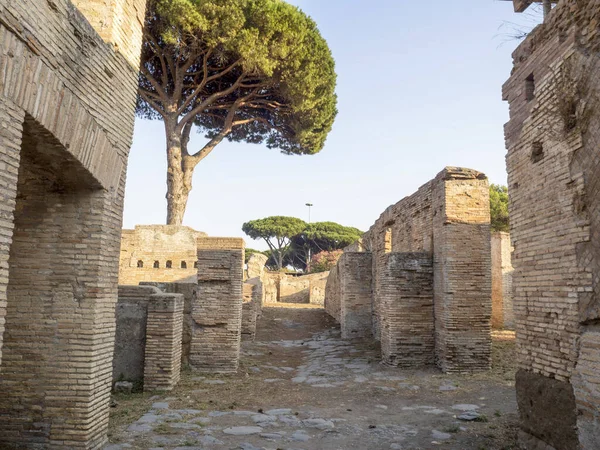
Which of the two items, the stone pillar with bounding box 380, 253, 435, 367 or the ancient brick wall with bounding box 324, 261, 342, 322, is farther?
the ancient brick wall with bounding box 324, 261, 342, 322

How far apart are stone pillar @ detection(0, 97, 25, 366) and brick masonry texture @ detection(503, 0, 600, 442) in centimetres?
425

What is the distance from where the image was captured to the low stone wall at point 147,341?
705 cm

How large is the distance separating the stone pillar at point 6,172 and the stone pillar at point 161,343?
13.5 ft

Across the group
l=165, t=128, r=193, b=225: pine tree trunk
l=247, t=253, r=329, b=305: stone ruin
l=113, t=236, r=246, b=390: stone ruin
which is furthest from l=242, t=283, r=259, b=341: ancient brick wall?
l=247, t=253, r=329, b=305: stone ruin

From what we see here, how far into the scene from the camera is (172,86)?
62.8ft

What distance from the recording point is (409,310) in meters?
9.52

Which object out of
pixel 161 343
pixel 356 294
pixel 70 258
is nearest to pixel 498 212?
pixel 356 294

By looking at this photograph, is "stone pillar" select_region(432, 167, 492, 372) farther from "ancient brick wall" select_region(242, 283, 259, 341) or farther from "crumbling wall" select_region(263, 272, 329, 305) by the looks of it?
"crumbling wall" select_region(263, 272, 329, 305)

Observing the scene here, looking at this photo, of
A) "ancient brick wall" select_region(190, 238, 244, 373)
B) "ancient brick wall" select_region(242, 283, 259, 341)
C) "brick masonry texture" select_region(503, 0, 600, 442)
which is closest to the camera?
"brick masonry texture" select_region(503, 0, 600, 442)

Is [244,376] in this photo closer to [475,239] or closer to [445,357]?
[445,357]

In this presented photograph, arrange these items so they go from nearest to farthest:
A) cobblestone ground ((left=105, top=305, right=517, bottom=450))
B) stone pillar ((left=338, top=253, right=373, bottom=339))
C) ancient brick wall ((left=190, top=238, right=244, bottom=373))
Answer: cobblestone ground ((left=105, top=305, right=517, bottom=450)) → ancient brick wall ((left=190, top=238, right=244, bottom=373)) → stone pillar ((left=338, top=253, right=373, bottom=339))

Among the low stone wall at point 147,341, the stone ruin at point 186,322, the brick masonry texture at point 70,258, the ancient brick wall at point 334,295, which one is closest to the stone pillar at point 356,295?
the ancient brick wall at point 334,295

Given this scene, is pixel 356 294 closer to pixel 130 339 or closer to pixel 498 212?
pixel 130 339

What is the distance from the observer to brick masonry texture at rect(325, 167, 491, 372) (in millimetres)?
8695
